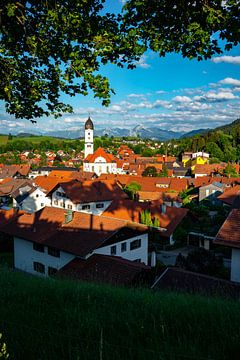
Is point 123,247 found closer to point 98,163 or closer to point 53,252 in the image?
point 53,252

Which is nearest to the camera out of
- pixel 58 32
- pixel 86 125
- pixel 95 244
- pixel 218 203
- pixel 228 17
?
pixel 228 17

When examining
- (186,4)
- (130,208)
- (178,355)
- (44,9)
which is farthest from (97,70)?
(130,208)

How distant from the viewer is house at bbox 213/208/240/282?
1412cm

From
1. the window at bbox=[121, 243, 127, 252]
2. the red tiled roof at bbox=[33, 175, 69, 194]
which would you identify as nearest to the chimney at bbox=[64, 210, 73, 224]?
the window at bbox=[121, 243, 127, 252]

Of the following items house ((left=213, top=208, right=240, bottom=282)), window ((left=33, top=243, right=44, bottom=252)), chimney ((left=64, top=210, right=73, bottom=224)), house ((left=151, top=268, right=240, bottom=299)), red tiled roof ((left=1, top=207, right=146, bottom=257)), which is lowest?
window ((left=33, top=243, right=44, bottom=252))

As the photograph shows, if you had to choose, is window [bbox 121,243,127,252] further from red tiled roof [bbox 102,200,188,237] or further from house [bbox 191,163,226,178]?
house [bbox 191,163,226,178]

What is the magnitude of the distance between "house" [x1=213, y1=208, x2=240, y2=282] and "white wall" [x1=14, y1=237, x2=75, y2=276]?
9358 millimetres

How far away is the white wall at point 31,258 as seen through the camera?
68.4 feet

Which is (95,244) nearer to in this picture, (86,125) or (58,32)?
(58,32)

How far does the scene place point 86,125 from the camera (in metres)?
106

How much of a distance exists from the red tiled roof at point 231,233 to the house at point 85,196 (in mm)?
26248

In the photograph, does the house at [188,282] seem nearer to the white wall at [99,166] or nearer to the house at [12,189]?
the house at [12,189]

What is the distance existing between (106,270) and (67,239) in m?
5.71

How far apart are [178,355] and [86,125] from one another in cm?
10492
